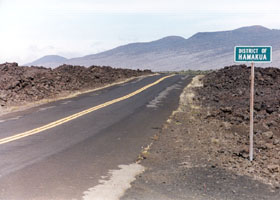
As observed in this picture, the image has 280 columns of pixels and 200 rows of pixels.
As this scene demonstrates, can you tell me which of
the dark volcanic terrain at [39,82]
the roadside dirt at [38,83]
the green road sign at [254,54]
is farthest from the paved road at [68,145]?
the dark volcanic terrain at [39,82]

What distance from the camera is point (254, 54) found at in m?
8.84

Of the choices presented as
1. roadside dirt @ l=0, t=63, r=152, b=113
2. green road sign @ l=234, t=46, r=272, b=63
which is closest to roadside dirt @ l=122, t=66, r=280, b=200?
green road sign @ l=234, t=46, r=272, b=63

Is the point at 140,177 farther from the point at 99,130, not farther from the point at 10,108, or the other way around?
the point at 10,108

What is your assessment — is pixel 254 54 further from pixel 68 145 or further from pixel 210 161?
pixel 68 145

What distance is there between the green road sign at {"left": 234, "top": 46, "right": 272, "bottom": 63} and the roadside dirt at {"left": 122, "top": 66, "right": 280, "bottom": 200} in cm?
230

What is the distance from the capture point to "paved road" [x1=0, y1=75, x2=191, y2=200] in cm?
711

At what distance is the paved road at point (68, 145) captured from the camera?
23.3 ft

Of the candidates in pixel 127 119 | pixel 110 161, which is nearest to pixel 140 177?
pixel 110 161

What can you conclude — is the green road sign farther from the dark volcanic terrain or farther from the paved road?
the dark volcanic terrain

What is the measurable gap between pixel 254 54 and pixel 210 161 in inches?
105

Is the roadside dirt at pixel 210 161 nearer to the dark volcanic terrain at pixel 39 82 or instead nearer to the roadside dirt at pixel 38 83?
the roadside dirt at pixel 38 83

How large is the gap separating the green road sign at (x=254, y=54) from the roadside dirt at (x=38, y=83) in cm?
1375

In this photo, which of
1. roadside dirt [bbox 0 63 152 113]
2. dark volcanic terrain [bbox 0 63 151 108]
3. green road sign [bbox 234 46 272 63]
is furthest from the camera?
dark volcanic terrain [bbox 0 63 151 108]

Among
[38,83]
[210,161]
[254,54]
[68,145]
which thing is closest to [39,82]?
[38,83]
